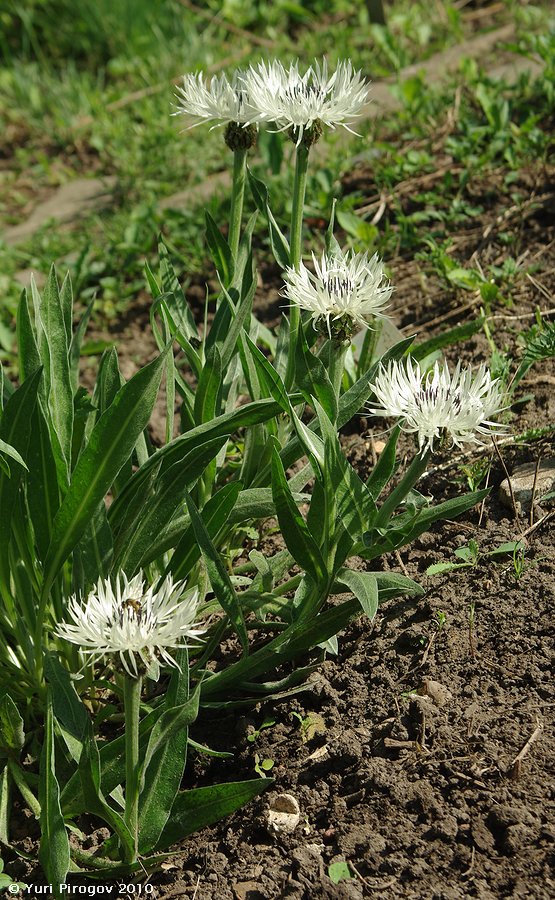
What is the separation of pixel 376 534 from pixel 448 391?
0.31m

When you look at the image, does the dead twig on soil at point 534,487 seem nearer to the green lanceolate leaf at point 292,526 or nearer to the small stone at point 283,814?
the green lanceolate leaf at point 292,526

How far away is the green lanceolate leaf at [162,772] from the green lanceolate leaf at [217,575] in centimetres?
19

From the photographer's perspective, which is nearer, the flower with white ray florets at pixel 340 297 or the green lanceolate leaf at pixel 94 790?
the green lanceolate leaf at pixel 94 790

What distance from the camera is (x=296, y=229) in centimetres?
219

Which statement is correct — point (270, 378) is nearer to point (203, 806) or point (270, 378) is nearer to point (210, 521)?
point (210, 521)

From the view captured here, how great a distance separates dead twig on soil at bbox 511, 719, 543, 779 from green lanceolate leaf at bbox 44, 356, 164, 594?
2.94 ft

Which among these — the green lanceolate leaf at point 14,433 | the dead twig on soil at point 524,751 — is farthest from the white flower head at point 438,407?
the green lanceolate leaf at point 14,433

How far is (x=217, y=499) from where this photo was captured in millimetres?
1997

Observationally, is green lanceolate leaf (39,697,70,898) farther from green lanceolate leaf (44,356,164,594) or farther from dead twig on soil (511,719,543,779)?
dead twig on soil (511,719,543,779)

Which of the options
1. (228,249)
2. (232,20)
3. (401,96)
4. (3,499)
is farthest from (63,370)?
(232,20)

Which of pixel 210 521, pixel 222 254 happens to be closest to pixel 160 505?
pixel 210 521

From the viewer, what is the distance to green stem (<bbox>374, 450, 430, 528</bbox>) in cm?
176

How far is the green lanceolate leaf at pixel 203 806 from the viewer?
1773mm

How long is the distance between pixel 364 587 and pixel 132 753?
493 millimetres
